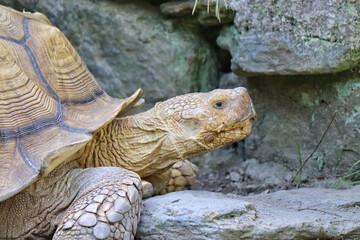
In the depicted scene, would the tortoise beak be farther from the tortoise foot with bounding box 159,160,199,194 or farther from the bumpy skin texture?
the tortoise foot with bounding box 159,160,199,194

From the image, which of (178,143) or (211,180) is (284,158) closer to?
(211,180)

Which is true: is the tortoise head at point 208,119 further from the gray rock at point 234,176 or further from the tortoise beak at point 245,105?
the gray rock at point 234,176

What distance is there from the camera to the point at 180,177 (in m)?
3.63

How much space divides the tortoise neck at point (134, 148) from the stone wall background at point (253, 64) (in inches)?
39.4

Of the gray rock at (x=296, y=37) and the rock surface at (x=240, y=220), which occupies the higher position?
the gray rock at (x=296, y=37)

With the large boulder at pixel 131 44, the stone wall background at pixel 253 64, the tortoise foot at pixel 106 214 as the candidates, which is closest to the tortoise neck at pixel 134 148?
the tortoise foot at pixel 106 214

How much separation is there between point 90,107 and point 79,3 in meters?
1.67

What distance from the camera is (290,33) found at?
3.61 metres

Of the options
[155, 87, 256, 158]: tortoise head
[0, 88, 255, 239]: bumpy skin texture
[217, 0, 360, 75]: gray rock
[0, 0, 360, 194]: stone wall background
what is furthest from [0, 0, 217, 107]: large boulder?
[155, 87, 256, 158]: tortoise head

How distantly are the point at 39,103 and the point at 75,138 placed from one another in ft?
1.01

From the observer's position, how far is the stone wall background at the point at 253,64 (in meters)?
3.55

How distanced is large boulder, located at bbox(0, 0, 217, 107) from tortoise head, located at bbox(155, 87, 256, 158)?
4.59 ft

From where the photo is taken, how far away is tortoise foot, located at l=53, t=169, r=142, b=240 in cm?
238

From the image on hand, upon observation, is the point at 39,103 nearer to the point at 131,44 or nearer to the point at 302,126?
the point at 131,44
